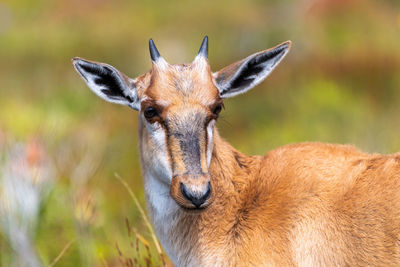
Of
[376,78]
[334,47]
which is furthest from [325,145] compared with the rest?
[334,47]

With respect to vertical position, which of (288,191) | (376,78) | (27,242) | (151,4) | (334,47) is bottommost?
(27,242)

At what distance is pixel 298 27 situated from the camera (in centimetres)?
2456

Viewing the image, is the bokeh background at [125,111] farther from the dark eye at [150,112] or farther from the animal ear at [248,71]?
the dark eye at [150,112]

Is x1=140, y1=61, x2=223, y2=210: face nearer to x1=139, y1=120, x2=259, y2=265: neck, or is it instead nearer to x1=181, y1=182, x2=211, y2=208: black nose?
x1=181, y1=182, x2=211, y2=208: black nose

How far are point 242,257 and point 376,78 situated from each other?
43.8ft

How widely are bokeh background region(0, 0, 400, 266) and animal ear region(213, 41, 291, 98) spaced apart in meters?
0.26

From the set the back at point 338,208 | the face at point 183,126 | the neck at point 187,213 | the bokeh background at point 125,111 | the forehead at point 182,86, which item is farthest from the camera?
the bokeh background at point 125,111

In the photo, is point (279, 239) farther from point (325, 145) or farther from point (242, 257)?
point (325, 145)

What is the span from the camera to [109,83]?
5453 mm

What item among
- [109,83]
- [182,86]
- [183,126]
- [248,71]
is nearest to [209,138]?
[183,126]

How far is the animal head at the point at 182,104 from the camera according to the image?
475 cm

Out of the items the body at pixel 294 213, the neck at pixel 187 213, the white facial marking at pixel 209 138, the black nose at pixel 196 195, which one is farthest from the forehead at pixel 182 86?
the black nose at pixel 196 195

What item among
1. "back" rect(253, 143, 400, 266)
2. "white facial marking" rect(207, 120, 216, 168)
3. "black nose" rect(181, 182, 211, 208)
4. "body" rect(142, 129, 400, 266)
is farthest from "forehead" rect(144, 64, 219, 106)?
"back" rect(253, 143, 400, 266)

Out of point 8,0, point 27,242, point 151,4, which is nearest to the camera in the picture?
point 27,242
